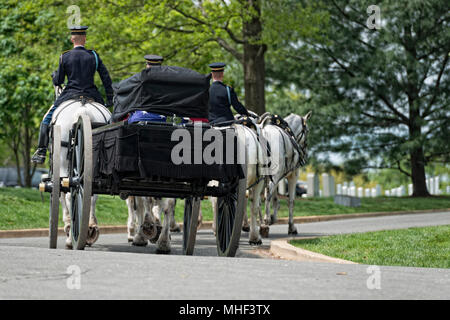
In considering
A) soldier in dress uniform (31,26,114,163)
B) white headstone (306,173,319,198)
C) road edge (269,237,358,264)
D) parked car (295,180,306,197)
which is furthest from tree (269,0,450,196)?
soldier in dress uniform (31,26,114,163)

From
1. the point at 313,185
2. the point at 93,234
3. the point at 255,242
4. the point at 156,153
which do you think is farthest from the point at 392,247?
the point at 313,185

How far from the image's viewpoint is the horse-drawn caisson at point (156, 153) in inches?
368

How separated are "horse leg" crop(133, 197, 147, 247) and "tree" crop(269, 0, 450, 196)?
63.2ft

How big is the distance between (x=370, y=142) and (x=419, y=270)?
24.4 meters

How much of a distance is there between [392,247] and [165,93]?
14.2 ft

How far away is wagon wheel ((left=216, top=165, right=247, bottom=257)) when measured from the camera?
995 cm

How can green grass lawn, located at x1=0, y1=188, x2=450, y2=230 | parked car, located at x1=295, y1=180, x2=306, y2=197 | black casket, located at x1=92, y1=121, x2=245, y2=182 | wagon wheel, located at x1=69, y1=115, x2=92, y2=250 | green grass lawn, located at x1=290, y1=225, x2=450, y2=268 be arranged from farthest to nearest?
1. parked car, located at x1=295, y1=180, x2=306, y2=197
2. green grass lawn, located at x1=0, y1=188, x2=450, y2=230
3. green grass lawn, located at x1=290, y1=225, x2=450, y2=268
4. wagon wheel, located at x1=69, y1=115, x2=92, y2=250
5. black casket, located at x1=92, y1=121, x2=245, y2=182

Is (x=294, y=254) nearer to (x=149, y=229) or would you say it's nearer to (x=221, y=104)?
(x=149, y=229)

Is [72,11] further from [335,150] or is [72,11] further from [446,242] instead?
[446,242]

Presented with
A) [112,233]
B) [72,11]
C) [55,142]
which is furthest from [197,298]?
[72,11]

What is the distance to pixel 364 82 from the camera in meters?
31.2

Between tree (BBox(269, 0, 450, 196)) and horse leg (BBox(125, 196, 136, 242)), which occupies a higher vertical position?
tree (BBox(269, 0, 450, 196))

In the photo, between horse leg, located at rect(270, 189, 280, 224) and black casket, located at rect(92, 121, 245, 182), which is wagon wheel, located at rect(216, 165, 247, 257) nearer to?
black casket, located at rect(92, 121, 245, 182)

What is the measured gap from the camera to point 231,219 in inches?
412
